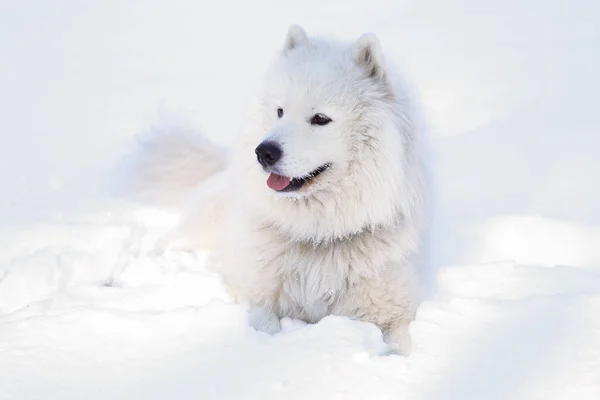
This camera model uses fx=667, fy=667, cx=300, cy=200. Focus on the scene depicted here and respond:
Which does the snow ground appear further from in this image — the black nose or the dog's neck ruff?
the black nose

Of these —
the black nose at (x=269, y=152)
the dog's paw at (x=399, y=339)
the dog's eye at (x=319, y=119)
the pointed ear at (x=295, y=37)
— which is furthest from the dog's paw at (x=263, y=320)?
the pointed ear at (x=295, y=37)

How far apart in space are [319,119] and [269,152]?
0.36 m

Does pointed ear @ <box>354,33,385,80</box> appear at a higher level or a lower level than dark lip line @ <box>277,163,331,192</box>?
higher

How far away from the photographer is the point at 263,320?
10.5 feet

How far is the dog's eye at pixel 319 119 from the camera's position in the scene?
3277mm

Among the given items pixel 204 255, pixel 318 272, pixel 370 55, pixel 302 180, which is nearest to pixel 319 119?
pixel 302 180

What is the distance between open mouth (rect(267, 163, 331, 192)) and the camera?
3.26m

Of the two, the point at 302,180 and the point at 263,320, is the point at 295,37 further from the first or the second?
the point at 263,320

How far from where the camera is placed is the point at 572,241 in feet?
13.2

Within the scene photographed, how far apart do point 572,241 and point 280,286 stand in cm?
185

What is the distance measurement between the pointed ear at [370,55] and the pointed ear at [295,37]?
327 mm

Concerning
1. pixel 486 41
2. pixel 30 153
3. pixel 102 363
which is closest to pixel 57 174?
pixel 30 153

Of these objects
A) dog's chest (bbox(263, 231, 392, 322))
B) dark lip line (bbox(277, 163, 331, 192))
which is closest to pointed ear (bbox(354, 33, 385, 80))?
dark lip line (bbox(277, 163, 331, 192))

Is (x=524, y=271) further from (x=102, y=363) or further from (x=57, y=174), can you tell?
(x=57, y=174)
